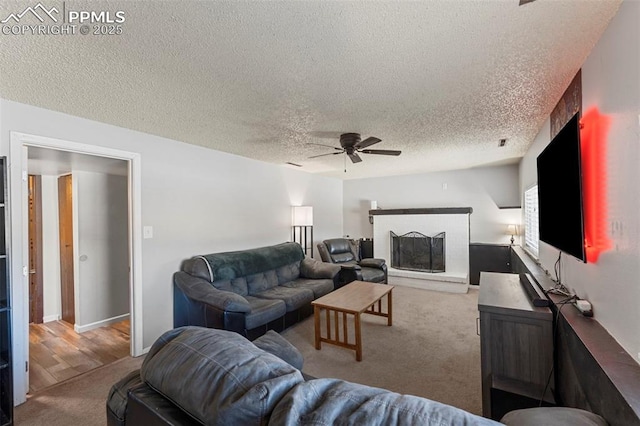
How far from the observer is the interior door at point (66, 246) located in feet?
12.5

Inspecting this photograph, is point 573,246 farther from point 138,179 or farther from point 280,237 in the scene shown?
point 280,237

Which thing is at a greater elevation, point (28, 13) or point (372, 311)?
point (28, 13)

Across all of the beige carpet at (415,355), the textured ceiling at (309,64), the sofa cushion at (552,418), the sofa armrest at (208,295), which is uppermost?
the textured ceiling at (309,64)

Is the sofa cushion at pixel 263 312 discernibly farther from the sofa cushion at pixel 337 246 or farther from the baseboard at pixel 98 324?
the sofa cushion at pixel 337 246

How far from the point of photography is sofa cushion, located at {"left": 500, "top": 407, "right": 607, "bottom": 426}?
33.4 inches

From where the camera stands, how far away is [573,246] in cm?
163

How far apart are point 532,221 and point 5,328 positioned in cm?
537

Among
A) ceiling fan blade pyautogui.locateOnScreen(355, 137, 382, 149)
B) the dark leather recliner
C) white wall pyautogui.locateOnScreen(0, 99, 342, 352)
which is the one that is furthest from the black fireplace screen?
ceiling fan blade pyautogui.locateOnScreen(355, 137, 382, 149)

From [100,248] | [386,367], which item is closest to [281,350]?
[386,367]

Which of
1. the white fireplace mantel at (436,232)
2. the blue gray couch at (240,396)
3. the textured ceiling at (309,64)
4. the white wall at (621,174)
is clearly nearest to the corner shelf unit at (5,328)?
the textured ceiling at (309,64)

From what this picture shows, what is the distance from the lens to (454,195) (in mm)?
5863

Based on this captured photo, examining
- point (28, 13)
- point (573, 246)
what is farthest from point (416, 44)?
point (28, 13)

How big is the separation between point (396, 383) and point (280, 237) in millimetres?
3081

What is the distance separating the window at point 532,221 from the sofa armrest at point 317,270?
2621mm
